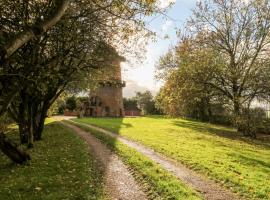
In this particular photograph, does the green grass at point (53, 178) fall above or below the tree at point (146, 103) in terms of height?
below

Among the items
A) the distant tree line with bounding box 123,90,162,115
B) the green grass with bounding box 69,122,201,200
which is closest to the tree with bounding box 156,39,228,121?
the green grass with bounding box 69,122,201,200

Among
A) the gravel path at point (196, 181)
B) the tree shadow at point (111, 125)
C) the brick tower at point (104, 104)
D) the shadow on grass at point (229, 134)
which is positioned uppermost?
the brick tower at point (104, 104)

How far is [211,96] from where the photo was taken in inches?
1764

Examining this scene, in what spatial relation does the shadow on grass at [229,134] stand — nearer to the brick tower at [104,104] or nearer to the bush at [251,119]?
the bush at [251,119]

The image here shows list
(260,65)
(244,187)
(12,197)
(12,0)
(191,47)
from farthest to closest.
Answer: (191,47) → (260,65) → (12,0) → (244,187) → (12,197)

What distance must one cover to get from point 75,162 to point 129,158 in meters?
2.92

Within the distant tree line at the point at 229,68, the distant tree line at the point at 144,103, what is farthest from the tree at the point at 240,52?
the distant tree line at the point at 144,103

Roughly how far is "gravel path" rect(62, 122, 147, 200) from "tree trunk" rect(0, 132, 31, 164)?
389 cm

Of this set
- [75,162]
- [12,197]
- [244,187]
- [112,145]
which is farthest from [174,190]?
[112,145]

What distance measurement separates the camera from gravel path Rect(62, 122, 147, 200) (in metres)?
12.6

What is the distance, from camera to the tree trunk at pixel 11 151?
54.2 feet

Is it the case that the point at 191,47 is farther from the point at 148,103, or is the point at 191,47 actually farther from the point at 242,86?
the point at 148,103

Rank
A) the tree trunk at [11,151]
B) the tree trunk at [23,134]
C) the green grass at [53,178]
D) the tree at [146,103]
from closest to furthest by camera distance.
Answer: the green grass at [53,178]
the tree trunk at [11,151]
the tree trunk at [23,134]
the tree at [146,103]

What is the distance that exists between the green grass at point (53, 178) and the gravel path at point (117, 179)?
0.40 metres
